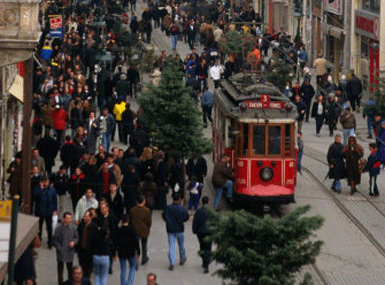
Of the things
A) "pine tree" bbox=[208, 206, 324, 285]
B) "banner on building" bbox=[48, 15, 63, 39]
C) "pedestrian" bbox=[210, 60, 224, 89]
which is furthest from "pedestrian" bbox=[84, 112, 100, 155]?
"pine tree" bbox=[208, 206, 324, 285]

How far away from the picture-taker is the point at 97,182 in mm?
29453

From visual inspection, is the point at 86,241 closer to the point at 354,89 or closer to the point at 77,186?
the point at 77,186

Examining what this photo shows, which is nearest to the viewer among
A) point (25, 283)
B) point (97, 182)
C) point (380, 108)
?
point (25, 283)

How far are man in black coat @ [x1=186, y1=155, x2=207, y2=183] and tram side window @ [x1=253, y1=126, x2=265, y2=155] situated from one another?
5.00 feet

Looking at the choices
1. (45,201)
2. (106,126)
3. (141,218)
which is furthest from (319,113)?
(141,218)

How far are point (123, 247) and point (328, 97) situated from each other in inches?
861

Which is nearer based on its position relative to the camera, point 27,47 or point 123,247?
point 123,247

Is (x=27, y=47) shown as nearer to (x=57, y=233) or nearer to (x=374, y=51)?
(x=57, y=233)

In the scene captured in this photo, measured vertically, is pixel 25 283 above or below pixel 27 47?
below

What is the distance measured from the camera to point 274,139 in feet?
102

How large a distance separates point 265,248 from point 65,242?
6.17m

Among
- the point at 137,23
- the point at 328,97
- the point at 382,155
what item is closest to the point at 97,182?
the point at 382,155

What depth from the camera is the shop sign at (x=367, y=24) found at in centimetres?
5297

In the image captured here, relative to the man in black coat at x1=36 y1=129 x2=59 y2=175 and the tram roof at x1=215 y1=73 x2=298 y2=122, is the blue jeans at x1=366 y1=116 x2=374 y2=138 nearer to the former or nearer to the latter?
the tram roof at x1=215 y1=73 x2=298 y2=122
